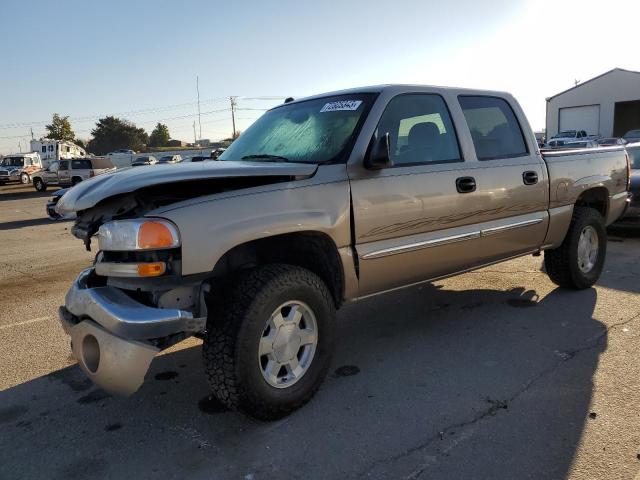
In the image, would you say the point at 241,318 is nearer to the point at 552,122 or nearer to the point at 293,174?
the point at 293,174

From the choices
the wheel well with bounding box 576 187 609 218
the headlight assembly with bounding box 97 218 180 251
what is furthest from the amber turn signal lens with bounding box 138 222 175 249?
the wheel well with bounding box 576 187 609 218

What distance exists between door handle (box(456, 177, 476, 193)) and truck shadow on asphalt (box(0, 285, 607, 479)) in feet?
3.97

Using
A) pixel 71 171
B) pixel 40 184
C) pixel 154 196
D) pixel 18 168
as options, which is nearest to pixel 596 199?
pixel 154 196

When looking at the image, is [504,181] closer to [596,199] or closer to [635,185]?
[596,199]

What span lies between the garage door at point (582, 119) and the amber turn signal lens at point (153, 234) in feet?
166

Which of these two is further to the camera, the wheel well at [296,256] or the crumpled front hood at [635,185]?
the crumpled front hood at [635,185]

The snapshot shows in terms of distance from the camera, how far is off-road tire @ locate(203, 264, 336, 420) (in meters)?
2.83

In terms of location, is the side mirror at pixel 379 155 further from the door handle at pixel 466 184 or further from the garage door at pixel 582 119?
the garage door at pixel 582 119

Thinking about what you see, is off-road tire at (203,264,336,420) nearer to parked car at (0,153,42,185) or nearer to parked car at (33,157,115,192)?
parked car at (33,157,115,192)

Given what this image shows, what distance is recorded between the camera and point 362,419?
10.1ft

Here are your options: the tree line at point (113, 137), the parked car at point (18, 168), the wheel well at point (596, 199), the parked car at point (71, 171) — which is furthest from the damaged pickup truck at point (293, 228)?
the tree line at point (113, 137)

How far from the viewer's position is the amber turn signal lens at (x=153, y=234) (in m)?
2.68

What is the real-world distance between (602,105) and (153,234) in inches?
1991

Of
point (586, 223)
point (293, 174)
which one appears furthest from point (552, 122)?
point (293, 174)
